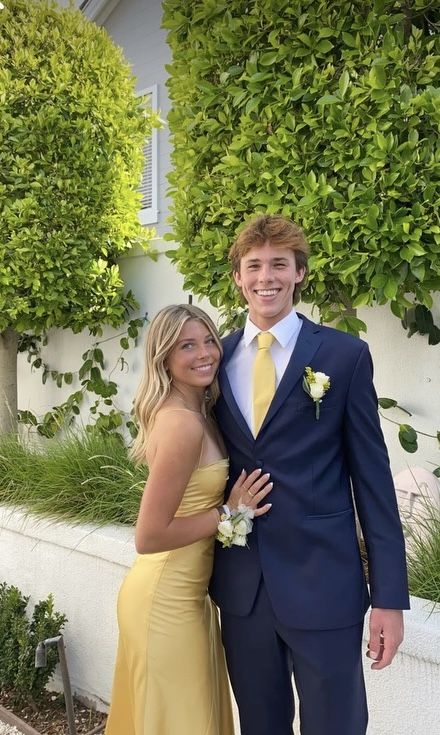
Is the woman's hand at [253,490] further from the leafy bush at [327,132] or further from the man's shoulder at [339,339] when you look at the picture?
the leafy bush at [327,132]

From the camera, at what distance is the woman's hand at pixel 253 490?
194cm

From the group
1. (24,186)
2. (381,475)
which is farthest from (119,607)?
(24,186)

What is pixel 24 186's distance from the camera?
4.58 m

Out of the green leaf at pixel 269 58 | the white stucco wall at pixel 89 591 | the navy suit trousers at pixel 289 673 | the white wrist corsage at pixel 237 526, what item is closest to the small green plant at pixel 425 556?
the white stucco wall at pixel 89 591

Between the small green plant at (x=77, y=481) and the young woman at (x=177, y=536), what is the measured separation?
1669 millimetres

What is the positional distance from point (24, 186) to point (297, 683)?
12.3 ft

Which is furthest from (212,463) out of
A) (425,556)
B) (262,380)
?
(425,556)

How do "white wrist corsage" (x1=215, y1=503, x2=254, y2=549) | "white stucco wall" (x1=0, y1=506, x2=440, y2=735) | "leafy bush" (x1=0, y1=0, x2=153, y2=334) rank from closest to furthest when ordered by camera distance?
"white wrist corsage" (x1=215, y1=503, x2=254, y2=549)
"white stucco wall" (x1=0, y1=506, x2=440, y2=735)
"leafy bush" (x1=0, y1=0, x2=153, y2=334)

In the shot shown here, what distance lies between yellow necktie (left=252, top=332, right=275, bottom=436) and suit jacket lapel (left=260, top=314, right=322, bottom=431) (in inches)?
1.4

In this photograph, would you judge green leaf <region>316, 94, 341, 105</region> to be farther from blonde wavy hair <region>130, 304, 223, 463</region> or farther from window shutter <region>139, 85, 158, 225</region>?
window shutter <region>139, 85, 158, 225</region>

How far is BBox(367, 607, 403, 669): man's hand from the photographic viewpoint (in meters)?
1.91

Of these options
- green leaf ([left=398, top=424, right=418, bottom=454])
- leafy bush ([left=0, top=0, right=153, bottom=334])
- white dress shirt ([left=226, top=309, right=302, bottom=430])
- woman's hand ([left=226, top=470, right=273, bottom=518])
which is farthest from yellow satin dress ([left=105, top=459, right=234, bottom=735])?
leafy bush ([left=0, top=0, right=153, bottom=334])

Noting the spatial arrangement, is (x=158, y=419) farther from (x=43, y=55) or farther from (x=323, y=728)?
(x=43, y=55)

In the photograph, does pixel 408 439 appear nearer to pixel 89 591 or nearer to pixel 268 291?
pixel 268 291
